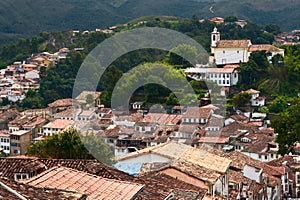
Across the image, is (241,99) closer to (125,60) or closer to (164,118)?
(164,118)

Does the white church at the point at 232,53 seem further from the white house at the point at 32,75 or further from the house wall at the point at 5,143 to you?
the white house at the point at 32,75

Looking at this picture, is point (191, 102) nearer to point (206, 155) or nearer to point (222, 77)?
point (222, 77)

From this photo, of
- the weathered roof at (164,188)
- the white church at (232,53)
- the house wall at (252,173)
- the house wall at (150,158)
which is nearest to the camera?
the weathered roof at (164,188)

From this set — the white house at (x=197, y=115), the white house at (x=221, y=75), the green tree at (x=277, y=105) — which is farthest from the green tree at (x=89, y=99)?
the green tree at (x=277, y=105)

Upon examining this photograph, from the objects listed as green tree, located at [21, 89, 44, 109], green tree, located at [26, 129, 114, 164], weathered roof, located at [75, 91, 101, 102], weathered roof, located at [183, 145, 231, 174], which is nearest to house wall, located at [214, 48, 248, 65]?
weathered roof, located at [75, 91, 101, 102]

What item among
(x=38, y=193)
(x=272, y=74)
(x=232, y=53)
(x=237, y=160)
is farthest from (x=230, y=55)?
(x=38, y=193)

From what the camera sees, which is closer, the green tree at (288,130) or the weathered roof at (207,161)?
the weathered roof at (207,161)
